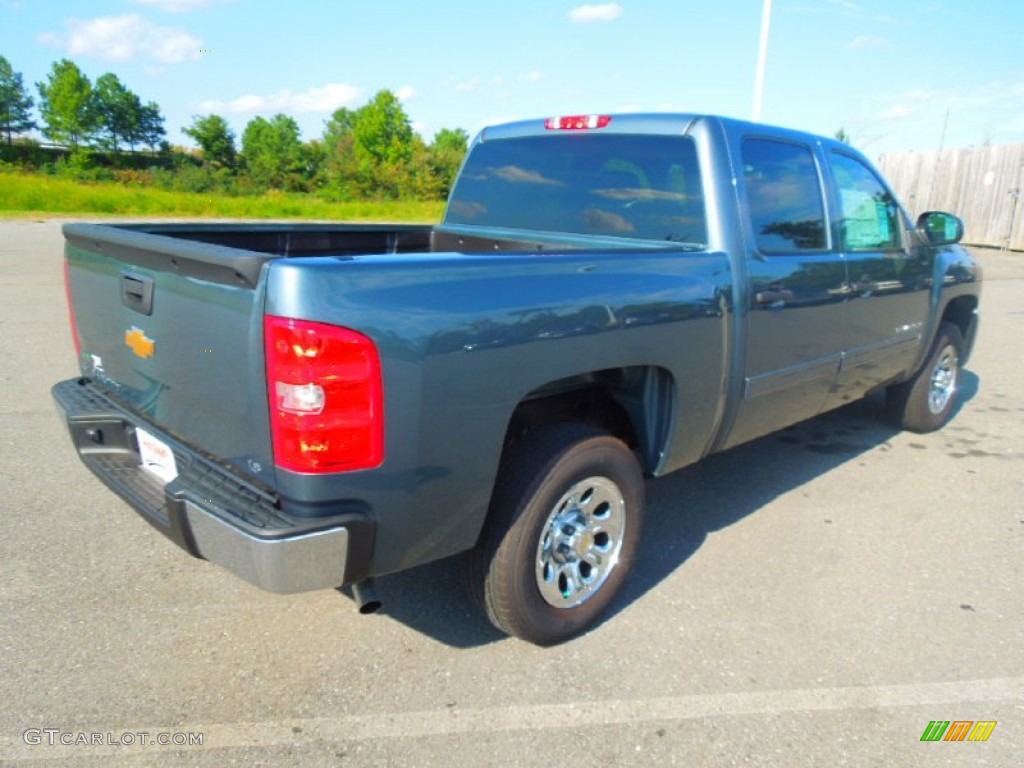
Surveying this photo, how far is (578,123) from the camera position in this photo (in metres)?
3.71

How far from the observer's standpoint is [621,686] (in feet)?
8.39

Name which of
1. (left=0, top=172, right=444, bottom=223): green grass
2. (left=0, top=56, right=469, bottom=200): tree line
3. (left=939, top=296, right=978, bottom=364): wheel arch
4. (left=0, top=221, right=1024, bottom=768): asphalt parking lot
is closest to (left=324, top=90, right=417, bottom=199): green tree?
(left=0, top=56, right=469, bottom=200): tree line

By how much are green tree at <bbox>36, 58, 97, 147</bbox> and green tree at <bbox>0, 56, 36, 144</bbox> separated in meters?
6.44

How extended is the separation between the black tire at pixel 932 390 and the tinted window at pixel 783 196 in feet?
6.48

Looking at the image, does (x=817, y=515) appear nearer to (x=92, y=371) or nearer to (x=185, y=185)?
(x=92, y=371)

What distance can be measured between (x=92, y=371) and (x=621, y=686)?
242cm

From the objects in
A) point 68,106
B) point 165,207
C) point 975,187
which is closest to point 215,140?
point 68,106

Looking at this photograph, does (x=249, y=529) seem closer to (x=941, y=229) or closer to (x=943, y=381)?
(x=941, y=229)

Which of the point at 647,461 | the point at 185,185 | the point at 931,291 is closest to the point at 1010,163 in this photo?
the point at 931,291

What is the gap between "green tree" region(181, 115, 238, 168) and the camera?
213 ft

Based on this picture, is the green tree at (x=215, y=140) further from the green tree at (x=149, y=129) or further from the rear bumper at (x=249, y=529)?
the rear bumper at (x=249, y=529)

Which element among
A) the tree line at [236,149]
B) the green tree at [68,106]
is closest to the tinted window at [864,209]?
the tree line at [236,149]

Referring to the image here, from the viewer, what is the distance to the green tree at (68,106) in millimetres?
73625

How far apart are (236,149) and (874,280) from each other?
2857 inches
